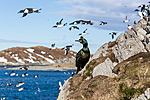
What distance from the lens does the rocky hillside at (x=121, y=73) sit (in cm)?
1085

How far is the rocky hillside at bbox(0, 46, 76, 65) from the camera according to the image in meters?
164

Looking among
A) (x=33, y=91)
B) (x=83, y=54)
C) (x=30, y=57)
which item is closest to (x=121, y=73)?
(x=83, y=54)

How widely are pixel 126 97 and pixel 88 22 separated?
1611 centimetres

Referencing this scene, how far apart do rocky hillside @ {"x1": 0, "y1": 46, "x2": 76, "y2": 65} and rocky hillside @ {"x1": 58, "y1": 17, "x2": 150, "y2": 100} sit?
149m

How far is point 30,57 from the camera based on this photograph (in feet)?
566

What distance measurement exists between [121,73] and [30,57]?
16541 cm

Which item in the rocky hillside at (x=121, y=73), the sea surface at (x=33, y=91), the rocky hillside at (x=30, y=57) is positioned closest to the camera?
the rocky hillside at (x=121, y=73)

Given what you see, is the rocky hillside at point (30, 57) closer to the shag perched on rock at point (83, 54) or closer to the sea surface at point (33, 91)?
the sea surface at point (33, 91)

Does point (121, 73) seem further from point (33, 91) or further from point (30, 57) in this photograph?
point (30, 57)

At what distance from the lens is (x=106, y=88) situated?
11445 mm

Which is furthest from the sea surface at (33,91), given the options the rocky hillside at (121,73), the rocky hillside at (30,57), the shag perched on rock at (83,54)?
the rocky hillside at (30,57)

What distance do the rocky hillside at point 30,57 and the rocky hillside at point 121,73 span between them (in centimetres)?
14863

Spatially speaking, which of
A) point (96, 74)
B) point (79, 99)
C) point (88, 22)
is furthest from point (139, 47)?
point (88, 22)

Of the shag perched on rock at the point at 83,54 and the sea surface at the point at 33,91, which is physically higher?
the shag perched on rock at the point at 83,54
